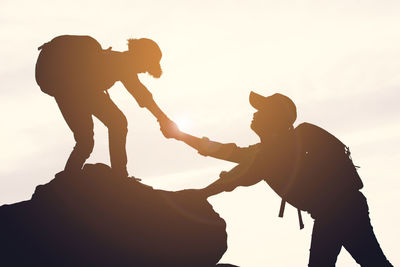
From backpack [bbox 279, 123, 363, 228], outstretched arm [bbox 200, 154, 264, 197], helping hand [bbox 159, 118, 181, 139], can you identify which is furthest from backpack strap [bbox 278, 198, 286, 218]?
helping hand [bbox 159, 118, 181, 139]

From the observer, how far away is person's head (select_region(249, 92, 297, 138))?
498 inches

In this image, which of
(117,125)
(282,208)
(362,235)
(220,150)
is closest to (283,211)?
(282,208)

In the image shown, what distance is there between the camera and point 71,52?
14.1m

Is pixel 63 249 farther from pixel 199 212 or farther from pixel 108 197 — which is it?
pixel 199 212

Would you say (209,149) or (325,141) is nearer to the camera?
(325,141)

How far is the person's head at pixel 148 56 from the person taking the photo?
13.8 meters

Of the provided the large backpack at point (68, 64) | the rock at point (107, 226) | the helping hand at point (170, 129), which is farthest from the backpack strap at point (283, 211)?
the large backpack at point (68, 64)

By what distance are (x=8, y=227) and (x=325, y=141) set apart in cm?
570

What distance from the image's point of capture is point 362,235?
12531mm

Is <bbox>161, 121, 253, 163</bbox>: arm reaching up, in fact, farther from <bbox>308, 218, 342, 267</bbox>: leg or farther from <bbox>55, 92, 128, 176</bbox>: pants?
<bbox>308, 218, 342, 267</bbox>: leg

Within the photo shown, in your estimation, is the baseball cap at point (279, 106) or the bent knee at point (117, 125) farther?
the bent knee at point (117, 125)

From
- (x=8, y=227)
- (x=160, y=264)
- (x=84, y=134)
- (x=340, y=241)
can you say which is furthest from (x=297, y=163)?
(x=8, y=227)

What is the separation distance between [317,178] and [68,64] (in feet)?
16.5

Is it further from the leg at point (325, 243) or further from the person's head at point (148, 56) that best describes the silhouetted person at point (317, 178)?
the person's head at point (148, 56)
